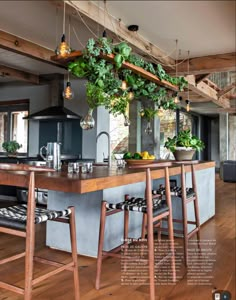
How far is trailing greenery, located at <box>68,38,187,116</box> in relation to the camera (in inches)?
113

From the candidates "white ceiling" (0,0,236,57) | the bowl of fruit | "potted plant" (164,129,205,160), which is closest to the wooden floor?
the bowl of fruit

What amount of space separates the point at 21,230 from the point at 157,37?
3.31 m

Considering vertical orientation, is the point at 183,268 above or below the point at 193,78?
below

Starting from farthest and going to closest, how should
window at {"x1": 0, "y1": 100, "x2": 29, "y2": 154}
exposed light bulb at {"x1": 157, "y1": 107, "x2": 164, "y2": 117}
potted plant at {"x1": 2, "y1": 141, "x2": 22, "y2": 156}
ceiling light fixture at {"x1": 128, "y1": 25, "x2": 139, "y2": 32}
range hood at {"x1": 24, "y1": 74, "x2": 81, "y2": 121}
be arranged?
window at {"x1": 0, "y1": 100, "x2": 29, "y2": 154} → potted plant at {"x1": 2, "y1": 141, "x2": 22, "y2": 156} → range hood at {"x1": 24, "y1": 74, "x2": 81, "y2": 121} → exposed light bulb at {"x1": 157, "y1": 107, "x2": 164, "y2": 117} → ceiling light fixture at {"x1": 128, "y1": 25, "x2": 139, "y2": 32}

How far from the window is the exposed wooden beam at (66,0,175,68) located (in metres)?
3.66

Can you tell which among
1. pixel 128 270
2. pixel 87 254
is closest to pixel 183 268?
pixel 128 270

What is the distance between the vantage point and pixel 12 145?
21.6 ft

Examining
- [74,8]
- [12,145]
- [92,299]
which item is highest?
[74,8]

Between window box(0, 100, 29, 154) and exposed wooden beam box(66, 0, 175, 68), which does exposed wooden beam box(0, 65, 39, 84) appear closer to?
A: window box(0, 100, 29, 154)

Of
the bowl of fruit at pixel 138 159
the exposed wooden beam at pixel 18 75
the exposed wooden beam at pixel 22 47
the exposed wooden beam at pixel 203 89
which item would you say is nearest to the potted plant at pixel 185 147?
the bowl of fruit at pixel 138 159

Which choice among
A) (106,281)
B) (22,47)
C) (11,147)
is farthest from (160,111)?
(11,147)

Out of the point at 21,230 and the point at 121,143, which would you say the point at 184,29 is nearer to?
the point at 21,230

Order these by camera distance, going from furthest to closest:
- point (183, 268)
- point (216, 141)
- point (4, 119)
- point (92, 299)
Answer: point (216, 141) → point (4, 119) → point (183, 268) → point (92, 299)

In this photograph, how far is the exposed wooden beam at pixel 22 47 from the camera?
13.2 feet
